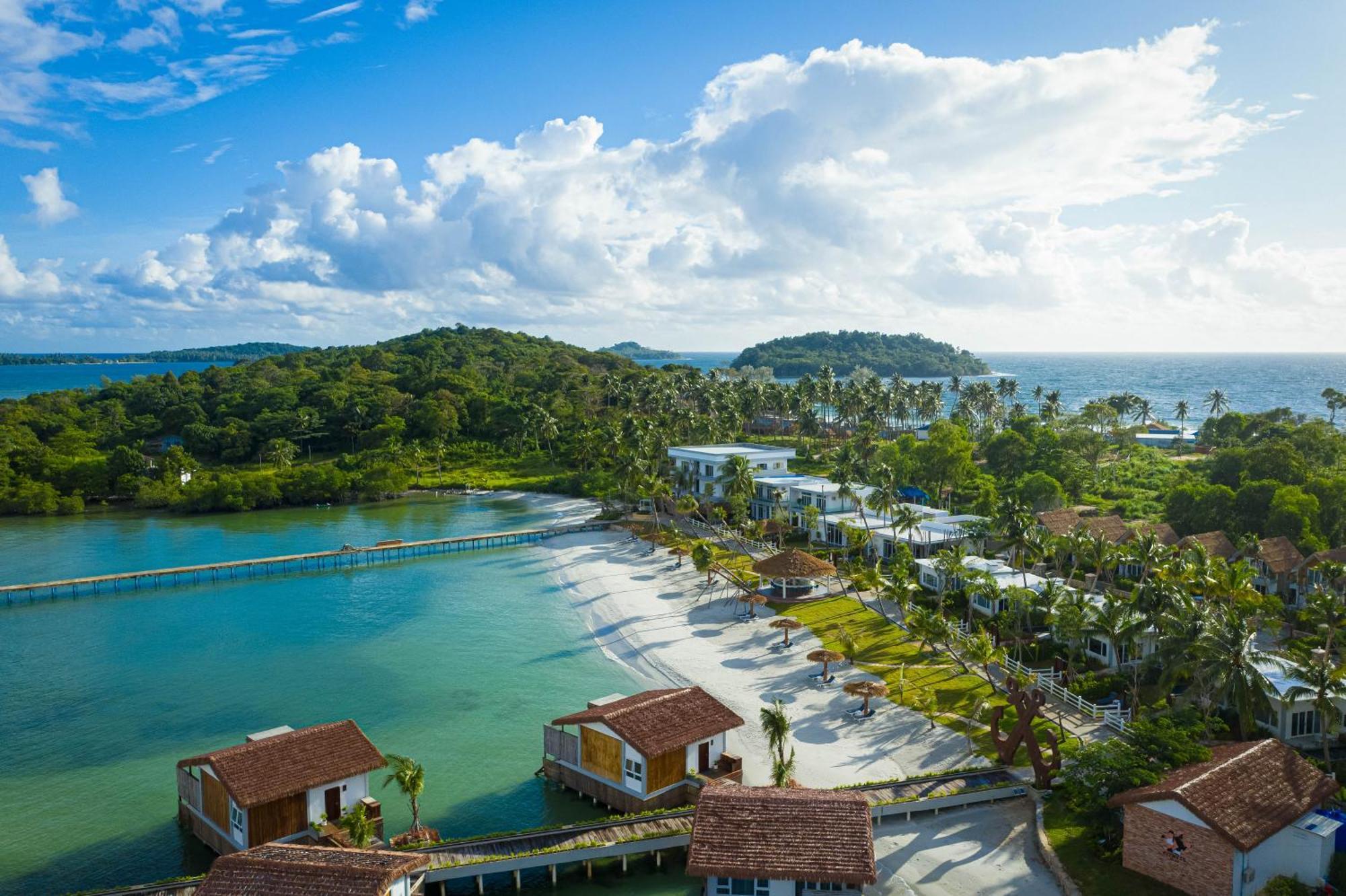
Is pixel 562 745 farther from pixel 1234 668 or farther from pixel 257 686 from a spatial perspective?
pixel 1234 668

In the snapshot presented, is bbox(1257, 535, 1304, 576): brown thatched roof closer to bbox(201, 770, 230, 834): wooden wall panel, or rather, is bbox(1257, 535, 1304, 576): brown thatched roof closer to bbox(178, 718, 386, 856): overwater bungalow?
bbox(178, 718, 386, 856): overwater bungalow

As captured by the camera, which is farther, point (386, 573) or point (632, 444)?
point (632, 444)

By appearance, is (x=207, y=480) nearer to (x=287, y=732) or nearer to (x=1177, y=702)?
(x=287, y=732)

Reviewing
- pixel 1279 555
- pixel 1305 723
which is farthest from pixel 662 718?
pixel 1279 555

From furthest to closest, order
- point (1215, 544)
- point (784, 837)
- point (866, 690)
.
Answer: point (1215, 544) → point (866, 690) → point (784, 837)

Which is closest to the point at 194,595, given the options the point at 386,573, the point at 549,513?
the point at 386,573

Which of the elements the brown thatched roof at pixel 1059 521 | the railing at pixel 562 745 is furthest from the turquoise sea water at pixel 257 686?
the brown thatched roof at pixel 1059 521
